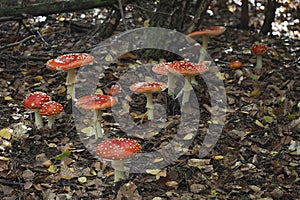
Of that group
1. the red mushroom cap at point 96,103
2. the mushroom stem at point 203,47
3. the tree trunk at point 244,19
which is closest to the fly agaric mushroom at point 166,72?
the red mushroom cap at point 96,103

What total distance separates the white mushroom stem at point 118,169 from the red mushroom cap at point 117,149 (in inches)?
7.6

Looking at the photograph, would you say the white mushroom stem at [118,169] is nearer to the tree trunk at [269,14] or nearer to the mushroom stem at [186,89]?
the mushroom stem at [186,89]

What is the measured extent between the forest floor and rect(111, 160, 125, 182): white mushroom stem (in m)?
0.06

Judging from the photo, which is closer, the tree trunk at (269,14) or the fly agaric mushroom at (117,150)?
the fly agaric mushroom at (117,150)

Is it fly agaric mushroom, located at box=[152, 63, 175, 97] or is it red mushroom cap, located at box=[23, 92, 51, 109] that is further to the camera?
fly agaric mushroom, located at box=[152, 63, 175, 97]

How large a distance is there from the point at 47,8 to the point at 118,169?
2.96 m

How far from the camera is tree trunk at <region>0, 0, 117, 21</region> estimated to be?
5750mm

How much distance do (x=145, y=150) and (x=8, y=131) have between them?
1465 mm

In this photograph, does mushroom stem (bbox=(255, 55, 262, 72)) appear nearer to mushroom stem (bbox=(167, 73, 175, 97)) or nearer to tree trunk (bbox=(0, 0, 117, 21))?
mushroom stem (bbox=(167, 73, 175, 97))

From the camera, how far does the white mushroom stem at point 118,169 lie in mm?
3826

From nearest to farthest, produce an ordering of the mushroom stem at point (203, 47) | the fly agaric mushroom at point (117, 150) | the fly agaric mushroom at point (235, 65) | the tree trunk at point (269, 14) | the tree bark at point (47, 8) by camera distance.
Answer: the fly agaric mushroom at point (117, 150), the tree bark at point (47, 8), the mushroom stem at point (203, 47), the fly agaric mushroom at point (235, 65), the tree trunk at point (269, 14)

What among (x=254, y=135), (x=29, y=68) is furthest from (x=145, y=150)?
(x=29, y=68)

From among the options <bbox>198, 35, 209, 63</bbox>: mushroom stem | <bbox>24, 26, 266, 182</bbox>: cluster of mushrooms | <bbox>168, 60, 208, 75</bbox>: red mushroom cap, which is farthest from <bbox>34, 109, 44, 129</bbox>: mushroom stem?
<bbox>198, 35, 209, 63</bbox>: mushroom stem

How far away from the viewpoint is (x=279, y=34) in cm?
825
